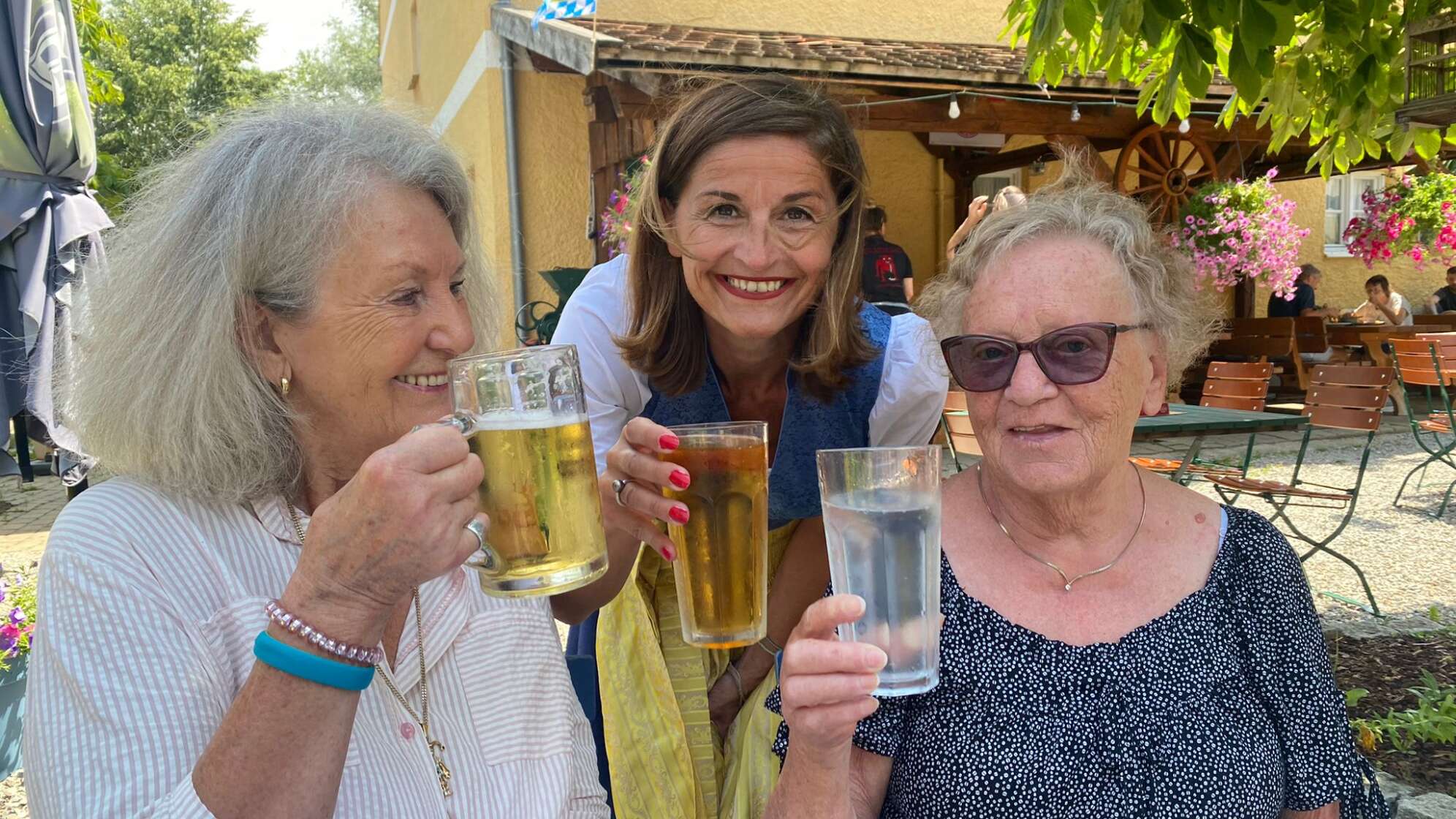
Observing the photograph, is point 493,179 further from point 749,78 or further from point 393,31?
point 393,31

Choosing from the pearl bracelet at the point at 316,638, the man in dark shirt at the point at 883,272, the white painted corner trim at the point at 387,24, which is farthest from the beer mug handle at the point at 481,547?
the white painted corner trim at the point at 387,24

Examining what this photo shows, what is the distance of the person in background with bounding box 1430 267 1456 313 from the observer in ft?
48.5

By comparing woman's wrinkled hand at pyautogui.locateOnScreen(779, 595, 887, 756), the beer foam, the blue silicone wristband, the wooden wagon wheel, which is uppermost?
the wooden wagon wheel


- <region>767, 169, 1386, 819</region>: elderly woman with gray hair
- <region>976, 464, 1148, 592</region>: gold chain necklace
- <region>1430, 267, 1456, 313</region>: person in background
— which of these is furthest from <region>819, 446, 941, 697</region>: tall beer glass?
<region>1430, 267, 1456, 313</region>: person in background

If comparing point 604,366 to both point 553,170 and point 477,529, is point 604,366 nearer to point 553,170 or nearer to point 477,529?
point 477,529

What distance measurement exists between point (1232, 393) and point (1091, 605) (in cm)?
484

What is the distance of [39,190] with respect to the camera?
12.4ft

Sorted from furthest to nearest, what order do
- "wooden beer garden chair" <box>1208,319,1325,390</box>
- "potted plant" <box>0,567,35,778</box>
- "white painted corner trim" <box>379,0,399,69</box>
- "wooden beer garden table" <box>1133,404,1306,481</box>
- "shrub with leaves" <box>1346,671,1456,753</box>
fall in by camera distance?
1. "white painted corner trim" <box>379,0,399,69</box>
2. "wooden beer garden chair" <box>1208,319,1325,390</box>
3. "wooden beer garden table" <box>1133,404,1306,481</box>
4. "potted plant" <box>0,567,35,778</box>
5. "shrub with leaves" <box>1346,671,1456,753</box>

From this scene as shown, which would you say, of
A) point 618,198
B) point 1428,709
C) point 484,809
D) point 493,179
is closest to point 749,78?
point 484,809

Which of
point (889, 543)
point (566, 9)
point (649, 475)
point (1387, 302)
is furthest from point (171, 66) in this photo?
A: point (889, 543)

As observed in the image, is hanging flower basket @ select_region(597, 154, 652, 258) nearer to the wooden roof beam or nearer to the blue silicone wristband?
the wooden roof beam

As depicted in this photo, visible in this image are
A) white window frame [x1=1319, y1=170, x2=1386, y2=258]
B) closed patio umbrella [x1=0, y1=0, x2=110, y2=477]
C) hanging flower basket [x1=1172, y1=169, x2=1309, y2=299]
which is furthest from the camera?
white window frame [x1=1319, y1=170, x2=1386, y2=258]

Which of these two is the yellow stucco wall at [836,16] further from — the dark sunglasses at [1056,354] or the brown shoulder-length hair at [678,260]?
the dark sunglasses at [1056,354]

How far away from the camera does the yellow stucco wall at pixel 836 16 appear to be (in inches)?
372
